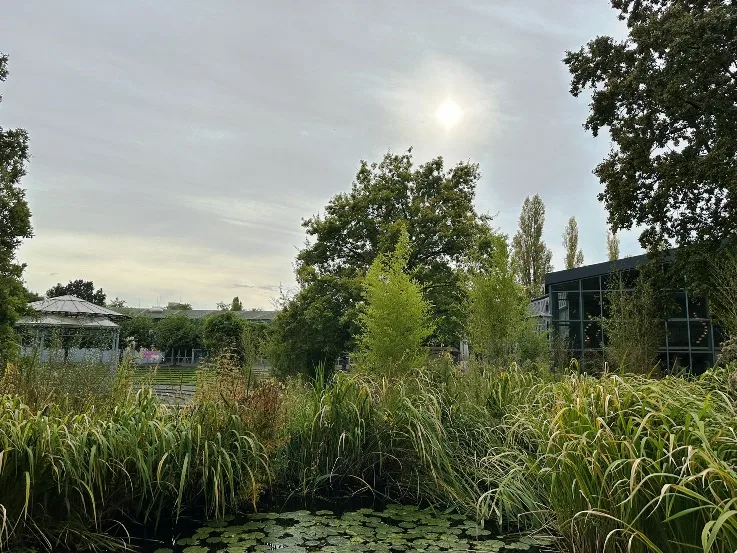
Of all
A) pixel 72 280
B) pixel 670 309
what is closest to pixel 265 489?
pixel 670 309

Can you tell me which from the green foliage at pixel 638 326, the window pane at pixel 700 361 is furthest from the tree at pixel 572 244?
the green foliage at pixel 638 326

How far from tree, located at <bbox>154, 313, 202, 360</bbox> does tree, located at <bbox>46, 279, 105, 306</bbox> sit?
2155cm

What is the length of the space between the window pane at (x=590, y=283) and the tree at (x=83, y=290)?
46109mm

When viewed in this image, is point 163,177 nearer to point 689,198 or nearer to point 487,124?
point 487,124

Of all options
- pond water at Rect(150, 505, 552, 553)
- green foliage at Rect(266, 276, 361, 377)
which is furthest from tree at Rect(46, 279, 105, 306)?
pond water at Rect(150, 505, 552, 553)

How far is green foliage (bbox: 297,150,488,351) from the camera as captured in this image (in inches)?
640

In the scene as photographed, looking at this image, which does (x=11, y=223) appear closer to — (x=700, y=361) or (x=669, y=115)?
(x=669, y=115)

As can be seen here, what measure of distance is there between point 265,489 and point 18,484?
1.94m

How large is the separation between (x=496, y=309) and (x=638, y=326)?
405cm

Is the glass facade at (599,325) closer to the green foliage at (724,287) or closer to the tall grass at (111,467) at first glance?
the green foliage at (724,287)

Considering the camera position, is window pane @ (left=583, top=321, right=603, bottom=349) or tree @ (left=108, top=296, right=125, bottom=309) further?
tree @ (left=108, top=296, right=125, bottom=309)

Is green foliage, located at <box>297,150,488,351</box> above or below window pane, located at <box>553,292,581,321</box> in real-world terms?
above

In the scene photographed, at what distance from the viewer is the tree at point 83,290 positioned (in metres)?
49.1

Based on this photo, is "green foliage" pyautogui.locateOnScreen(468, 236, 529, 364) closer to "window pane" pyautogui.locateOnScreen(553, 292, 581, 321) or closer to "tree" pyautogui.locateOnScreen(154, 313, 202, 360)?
"window pane" pyautogui.locateOnScreen(553, 292, 581, 321)
